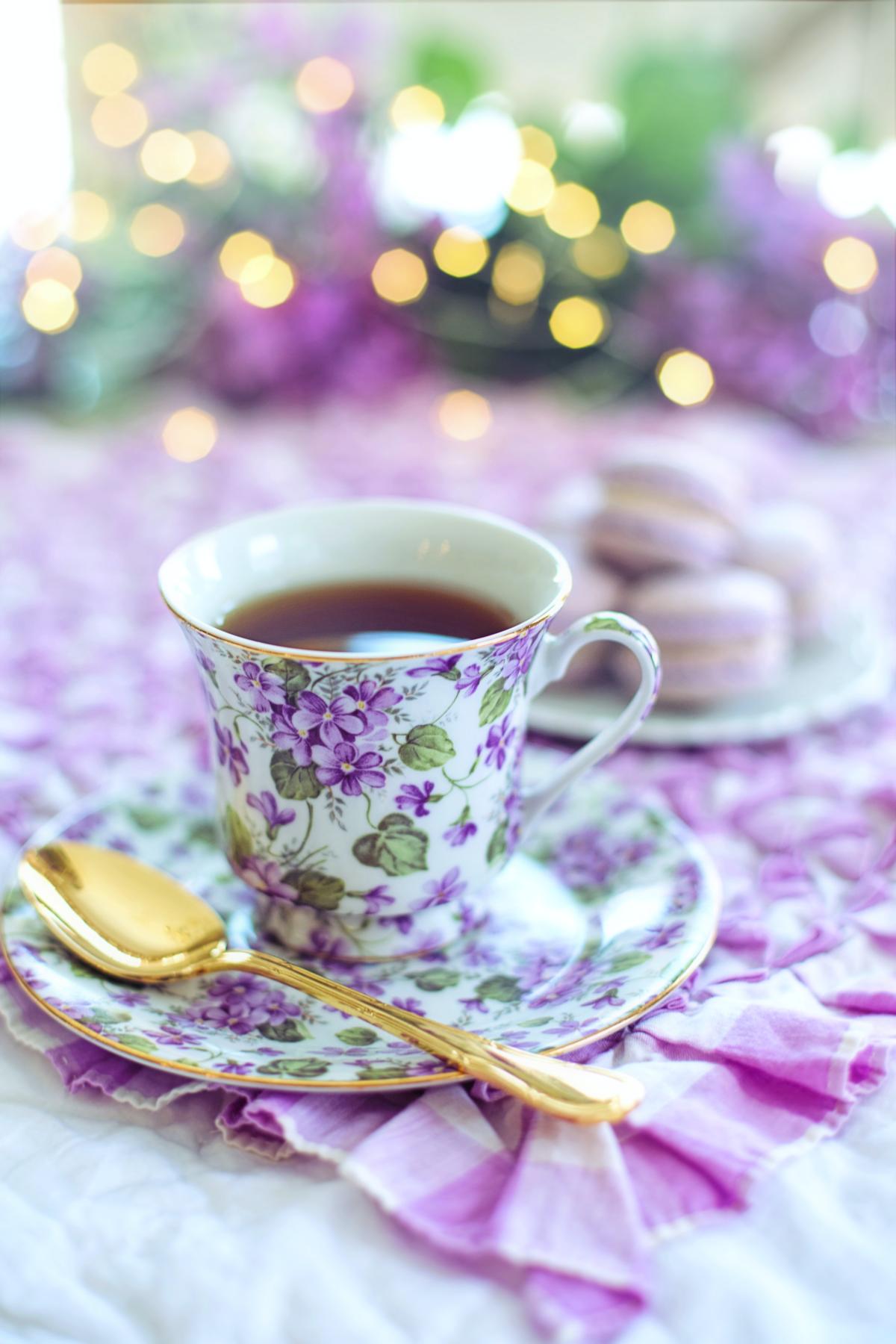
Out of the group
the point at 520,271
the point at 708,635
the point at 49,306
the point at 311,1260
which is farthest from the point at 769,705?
the point at 49,306

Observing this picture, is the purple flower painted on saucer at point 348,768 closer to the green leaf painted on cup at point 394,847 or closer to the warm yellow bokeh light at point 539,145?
the green leaf painted on cup at point 394,847

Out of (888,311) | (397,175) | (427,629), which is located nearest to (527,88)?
(397,175)

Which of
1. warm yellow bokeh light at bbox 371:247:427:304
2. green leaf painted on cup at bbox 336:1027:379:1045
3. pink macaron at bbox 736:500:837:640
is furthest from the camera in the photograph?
warm yellow bokeh light at bbox 371:247:427:304

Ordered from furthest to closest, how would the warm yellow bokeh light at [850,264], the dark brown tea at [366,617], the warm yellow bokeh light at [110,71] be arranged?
the warm yellow bokeh light at [110,71] < the warm yellow bokeh light at [850,264] < the dark brown tea at [366,617]

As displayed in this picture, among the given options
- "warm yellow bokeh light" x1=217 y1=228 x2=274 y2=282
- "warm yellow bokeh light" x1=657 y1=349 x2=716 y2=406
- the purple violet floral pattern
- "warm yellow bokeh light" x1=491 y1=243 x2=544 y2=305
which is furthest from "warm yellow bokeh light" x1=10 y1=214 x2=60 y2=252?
the purple violet floral pattern

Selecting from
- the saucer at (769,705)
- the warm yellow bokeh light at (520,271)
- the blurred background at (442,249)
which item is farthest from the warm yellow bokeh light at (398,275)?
the saucer at (769,705)

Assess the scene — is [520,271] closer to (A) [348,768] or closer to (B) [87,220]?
(B) [87,220]

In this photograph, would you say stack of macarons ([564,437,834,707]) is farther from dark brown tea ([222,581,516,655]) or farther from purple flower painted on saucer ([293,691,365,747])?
purple flower painted on saucer ([293,691,365,747])
